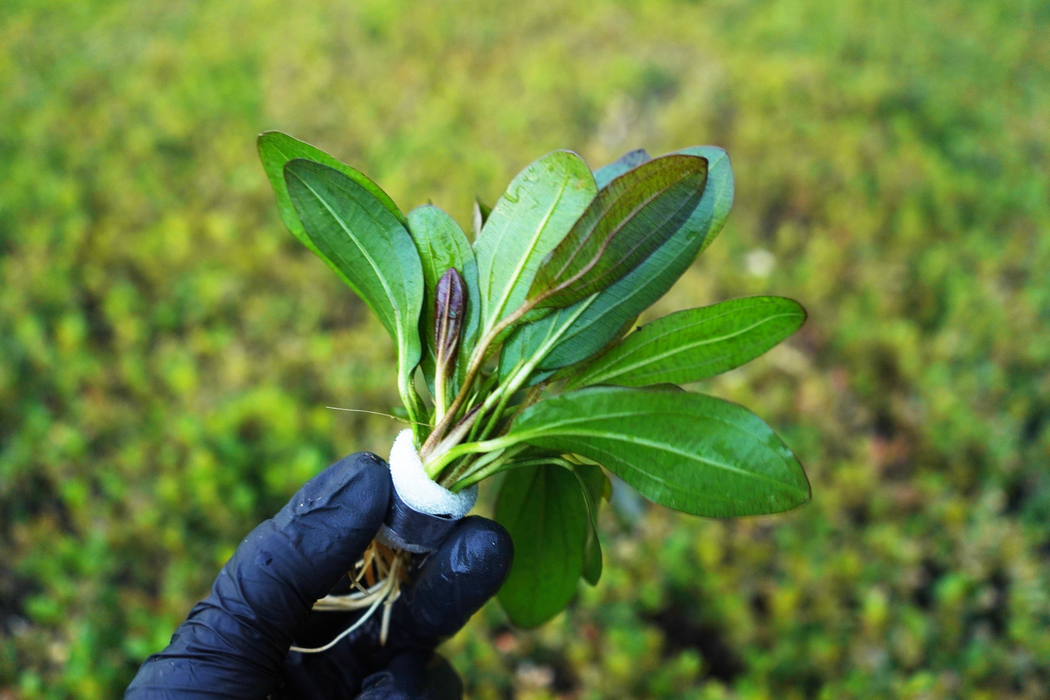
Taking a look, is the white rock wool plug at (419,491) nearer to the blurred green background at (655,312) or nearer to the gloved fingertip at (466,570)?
the gloved fingertip at (466,570)

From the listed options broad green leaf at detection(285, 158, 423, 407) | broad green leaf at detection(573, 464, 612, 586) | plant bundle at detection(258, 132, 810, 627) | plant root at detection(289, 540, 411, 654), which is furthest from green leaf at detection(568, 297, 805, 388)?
plant root at detection(289, 540, 411, 654)

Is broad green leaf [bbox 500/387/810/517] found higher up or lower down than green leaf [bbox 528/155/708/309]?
lower down

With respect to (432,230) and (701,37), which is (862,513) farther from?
(701,37)

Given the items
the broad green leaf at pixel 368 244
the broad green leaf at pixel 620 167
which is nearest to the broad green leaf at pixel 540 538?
the broad green leaf at pixel 368 244

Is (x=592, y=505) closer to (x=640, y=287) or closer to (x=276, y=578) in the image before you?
(x=640, y=287)

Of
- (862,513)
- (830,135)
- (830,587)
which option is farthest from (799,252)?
(830,587)

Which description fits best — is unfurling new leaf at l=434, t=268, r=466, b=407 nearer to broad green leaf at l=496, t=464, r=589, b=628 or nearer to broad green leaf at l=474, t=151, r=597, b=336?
broad green leaf at l=474, t=151, r=597, b=336
